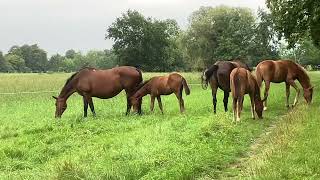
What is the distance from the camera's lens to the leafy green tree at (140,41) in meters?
77.1

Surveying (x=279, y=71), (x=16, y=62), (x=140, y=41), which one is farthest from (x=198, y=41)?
(x=16, y=62)

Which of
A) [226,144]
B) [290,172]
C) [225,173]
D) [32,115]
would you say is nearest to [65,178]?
[225,173]

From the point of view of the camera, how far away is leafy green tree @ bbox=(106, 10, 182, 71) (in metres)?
77.1

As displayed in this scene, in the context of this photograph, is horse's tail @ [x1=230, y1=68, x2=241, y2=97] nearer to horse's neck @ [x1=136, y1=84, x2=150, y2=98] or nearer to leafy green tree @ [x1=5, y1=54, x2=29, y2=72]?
horse's neck @ [x1=136, y1=84, x2=150, y2=98]

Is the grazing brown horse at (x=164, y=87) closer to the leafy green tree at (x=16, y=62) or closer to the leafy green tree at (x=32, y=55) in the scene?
the leafy green tree at (x=16, y=62)

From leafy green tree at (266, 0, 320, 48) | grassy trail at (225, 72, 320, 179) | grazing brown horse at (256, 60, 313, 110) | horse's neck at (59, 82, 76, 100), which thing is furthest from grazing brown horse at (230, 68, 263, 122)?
leafy green tree at (266, 0, 320, 48)

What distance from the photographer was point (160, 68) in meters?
81.9

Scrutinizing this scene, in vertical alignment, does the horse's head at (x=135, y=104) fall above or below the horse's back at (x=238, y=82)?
below

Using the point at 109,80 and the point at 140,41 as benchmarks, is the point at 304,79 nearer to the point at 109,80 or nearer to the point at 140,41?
the point at 109,80

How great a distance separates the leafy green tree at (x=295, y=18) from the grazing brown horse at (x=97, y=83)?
11.8 m

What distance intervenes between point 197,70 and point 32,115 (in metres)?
69.2

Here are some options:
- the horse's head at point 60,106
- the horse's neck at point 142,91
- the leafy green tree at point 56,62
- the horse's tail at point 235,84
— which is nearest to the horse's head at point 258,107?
the horse's tail at point 235,84

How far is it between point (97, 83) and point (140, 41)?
199ft

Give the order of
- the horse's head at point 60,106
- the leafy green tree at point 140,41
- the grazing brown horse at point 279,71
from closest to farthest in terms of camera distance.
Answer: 1. the horse's head at point 60,106
2. the grazing brown horse at point 279,71
3. the leafy green tree at point 140,41
